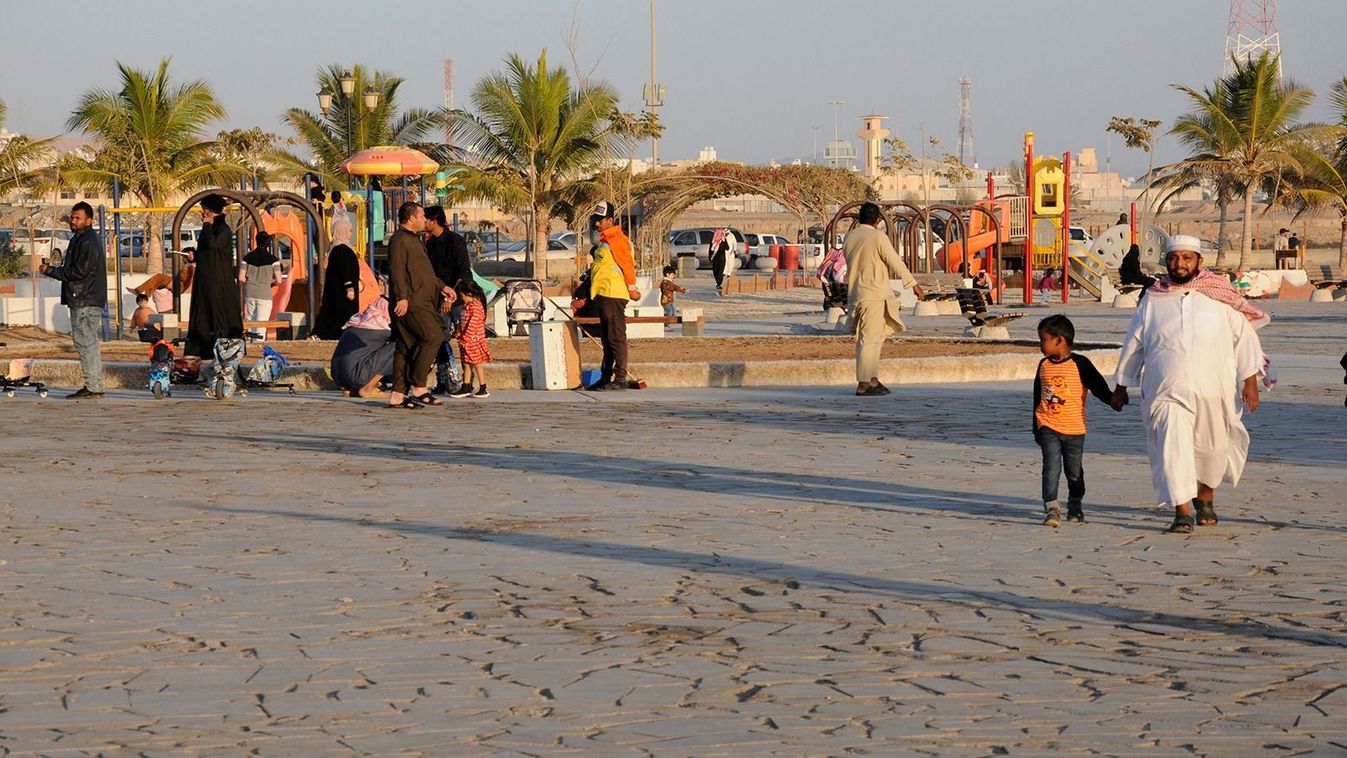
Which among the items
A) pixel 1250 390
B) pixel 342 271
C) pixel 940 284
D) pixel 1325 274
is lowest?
pixel 1250 390

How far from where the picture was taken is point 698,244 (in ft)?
215

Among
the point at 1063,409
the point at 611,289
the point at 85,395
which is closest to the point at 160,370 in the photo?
the point at 85,395

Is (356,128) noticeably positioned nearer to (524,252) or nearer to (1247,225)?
(524,252)

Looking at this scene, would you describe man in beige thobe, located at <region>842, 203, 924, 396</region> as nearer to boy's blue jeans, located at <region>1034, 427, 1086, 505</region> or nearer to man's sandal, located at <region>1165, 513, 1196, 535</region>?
boy's blue jeans, located at <region>1034, 427, 1086, 505</region>

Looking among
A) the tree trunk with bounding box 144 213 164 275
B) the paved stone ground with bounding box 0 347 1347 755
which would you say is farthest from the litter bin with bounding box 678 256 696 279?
the paved stone ground with bounding box 0 347 1347 755

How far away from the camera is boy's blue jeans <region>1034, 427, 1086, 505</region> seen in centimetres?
902

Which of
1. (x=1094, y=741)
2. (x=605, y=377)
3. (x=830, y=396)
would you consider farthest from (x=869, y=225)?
(x=1094, y=741)

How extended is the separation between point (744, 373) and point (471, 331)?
9.96 ft

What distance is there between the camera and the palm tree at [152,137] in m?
40.9

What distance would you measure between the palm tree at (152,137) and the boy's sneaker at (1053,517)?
34.2 meters

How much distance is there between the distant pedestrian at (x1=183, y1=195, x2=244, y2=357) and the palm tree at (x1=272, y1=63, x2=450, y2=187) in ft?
95.0

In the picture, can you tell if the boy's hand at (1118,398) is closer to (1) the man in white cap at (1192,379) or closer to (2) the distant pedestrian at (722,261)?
(1) the man in white cap at (1192,379)

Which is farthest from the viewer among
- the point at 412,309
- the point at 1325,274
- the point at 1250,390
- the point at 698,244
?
the point at 698,244

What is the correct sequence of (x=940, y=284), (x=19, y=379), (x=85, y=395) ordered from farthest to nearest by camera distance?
(x=940, y=284) < (x=19, y=379) < (x=85, y=395)
